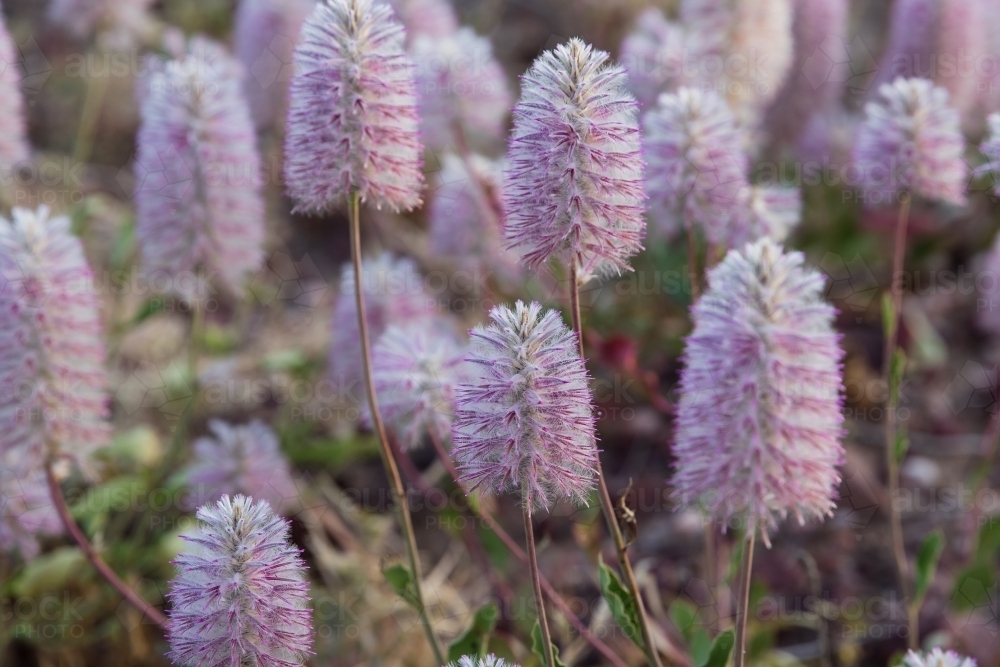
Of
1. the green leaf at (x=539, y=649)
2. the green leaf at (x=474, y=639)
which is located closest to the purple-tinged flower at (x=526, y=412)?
the green leaf at (x=539, y=649)

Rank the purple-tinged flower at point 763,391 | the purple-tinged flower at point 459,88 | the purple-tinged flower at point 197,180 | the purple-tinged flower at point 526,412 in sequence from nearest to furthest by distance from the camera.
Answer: the purple-tinged flower at point 526,412
the purple-tinged flower at point 763,391
the purple-tinged flower at point 197,180
the purple-tinged flower at point 459,88

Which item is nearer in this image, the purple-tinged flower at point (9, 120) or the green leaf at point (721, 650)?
the green leaf at point (721, 650)

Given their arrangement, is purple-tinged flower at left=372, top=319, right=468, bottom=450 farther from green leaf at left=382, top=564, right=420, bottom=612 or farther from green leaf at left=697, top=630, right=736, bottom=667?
green leaf at left=697, top=630, right=736, bottom=667

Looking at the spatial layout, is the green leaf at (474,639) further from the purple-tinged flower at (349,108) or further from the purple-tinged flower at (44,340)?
the purple-tinged flower at (44,340)

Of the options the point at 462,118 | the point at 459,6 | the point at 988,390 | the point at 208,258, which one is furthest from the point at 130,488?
the point at 459,6

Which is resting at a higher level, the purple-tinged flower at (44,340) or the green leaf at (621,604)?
the purple-tinged flower at (44,340)

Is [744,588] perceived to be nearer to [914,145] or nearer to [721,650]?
[721,650]
